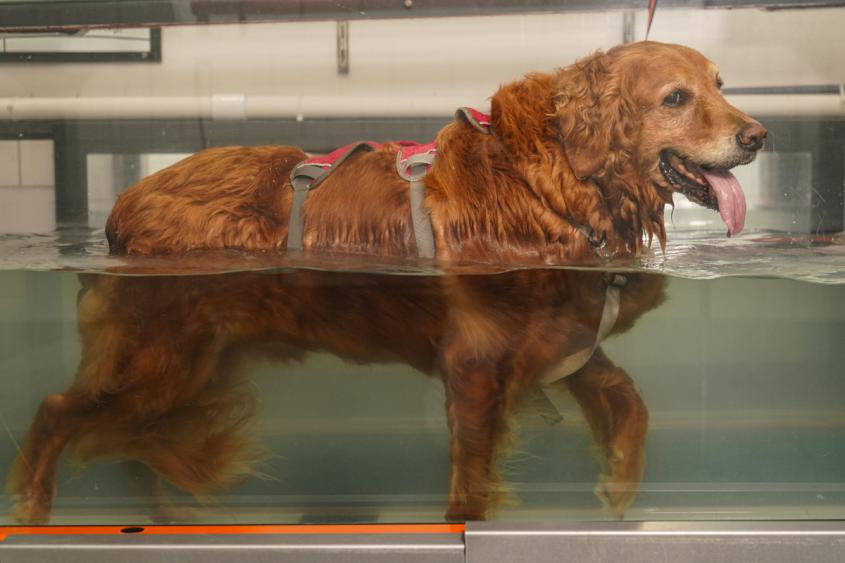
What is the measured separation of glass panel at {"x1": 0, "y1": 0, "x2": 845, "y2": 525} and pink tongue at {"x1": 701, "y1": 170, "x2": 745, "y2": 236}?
2 centimetres

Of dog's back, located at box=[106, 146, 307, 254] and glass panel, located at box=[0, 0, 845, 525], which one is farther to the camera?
dog's back, located at box=[106, 146, 307, 254]

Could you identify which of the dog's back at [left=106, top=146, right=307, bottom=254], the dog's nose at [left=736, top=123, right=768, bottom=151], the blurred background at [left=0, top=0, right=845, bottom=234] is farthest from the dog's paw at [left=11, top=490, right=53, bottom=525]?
the dog's nose at [left=736, top=123, right=768, bottom=151]

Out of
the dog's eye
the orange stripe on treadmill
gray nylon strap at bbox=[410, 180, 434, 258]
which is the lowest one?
the orange stripe on treadmill

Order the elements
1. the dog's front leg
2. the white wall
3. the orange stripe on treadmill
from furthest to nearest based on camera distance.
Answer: the white wall, the dog's front leg, the orange stripe on treadmill

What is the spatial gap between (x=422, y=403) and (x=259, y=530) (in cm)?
56

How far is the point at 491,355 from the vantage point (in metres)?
2.20

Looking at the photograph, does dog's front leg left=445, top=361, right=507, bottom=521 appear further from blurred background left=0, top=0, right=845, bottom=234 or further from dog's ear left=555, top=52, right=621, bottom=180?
blurred background left=0, top=0, right=845, bottom=234

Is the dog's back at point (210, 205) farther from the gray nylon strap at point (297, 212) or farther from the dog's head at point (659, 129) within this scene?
the dog's head at point (659, 129)

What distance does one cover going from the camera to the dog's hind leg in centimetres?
229

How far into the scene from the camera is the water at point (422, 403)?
2.24 m

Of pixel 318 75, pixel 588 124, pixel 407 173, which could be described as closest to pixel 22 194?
pixel 318 75

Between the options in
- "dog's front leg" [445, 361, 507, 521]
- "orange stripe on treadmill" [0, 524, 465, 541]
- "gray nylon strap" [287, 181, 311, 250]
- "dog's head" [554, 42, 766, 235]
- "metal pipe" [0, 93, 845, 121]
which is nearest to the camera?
"orange stripe on treadmill" [0, 524, 465, 541]

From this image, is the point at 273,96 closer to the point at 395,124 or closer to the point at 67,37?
the point at 395,124

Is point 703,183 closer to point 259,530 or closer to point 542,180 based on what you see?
point 542,180
